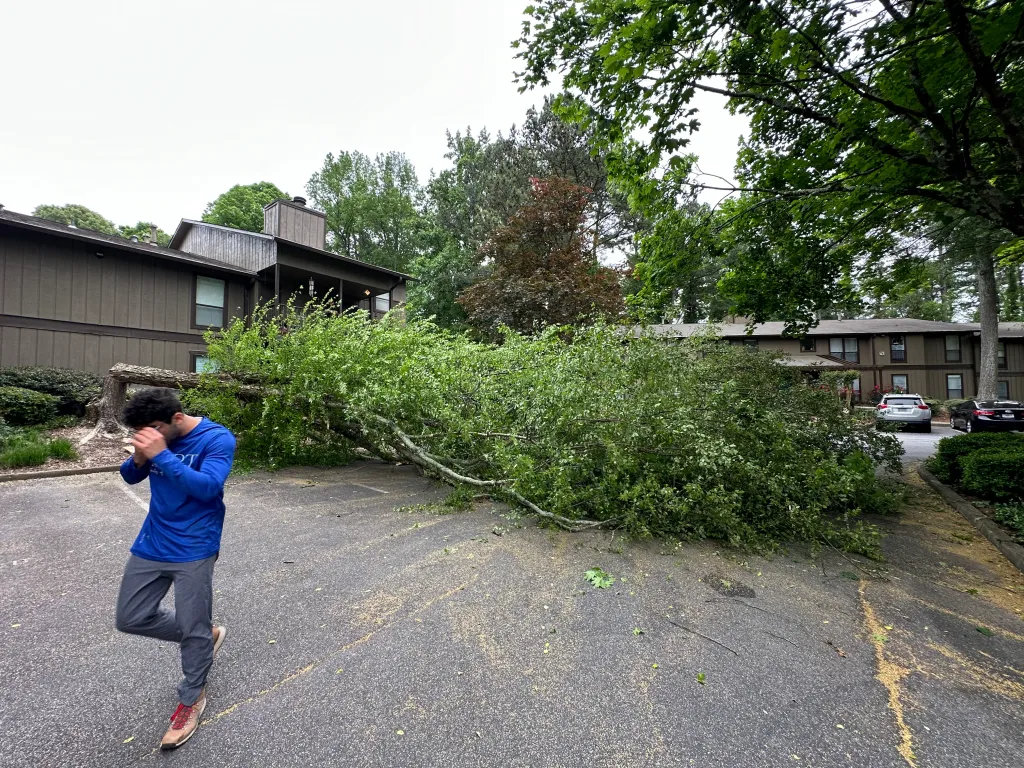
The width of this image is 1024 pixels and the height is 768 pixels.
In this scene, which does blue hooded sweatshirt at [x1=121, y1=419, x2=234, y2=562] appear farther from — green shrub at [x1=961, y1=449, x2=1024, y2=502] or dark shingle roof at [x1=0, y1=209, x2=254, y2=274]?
dark shingle roof at [x1=0, y1=209, x2=254, y2=274]

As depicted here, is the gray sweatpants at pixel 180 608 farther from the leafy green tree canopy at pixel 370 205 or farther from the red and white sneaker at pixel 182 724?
A: the leafy green tree canopy at pixel 370 205

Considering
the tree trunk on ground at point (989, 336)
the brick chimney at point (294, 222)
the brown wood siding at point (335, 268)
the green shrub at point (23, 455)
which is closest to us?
the green shrub at point (23, 455)

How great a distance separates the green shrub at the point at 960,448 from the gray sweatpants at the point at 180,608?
9.16m

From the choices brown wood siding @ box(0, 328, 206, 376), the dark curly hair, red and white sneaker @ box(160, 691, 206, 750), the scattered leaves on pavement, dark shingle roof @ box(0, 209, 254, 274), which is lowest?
the scattered leaves on pavement

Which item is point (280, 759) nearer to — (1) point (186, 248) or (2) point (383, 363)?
(2) point (383, 363)

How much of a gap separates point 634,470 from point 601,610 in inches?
67.4

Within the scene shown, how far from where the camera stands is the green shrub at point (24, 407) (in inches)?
343

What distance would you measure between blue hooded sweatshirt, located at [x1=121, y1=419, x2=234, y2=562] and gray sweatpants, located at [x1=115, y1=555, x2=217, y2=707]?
51 mm

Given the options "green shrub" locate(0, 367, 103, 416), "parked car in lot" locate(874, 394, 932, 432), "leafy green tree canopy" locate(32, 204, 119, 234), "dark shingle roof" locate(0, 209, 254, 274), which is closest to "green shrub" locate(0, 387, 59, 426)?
"green shrub" locate(0, 367, 103, 416)

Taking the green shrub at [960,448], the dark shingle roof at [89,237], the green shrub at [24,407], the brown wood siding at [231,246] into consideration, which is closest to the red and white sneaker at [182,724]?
the green shrub at [960,448]

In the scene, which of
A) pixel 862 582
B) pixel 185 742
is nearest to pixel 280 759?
pixel 185 742

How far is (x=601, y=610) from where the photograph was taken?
3.05m

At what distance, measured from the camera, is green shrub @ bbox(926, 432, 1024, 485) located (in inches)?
271

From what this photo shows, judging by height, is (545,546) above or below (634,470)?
below
